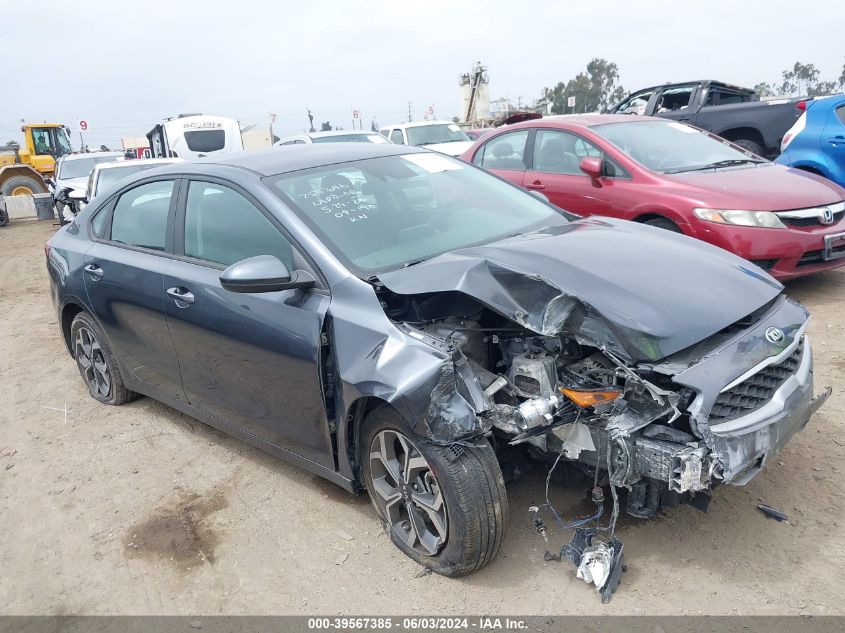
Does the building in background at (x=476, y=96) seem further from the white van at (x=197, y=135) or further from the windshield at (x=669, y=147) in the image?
the windshield at (x=669, y=147)

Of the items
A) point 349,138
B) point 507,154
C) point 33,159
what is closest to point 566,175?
point 507,154

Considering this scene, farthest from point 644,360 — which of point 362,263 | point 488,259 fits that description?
point 362,263

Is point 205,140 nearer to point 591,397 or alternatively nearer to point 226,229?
point 226,229

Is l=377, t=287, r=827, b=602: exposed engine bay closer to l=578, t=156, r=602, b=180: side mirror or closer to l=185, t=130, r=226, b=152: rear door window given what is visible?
l=578, t=156, r=602, b=180: side mirror

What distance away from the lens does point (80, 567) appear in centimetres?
317

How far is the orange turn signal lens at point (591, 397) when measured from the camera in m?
2.52

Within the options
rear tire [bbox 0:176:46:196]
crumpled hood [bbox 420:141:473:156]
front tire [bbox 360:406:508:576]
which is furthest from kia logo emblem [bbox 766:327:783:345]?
rear tire [bbox 0:176:46:196]

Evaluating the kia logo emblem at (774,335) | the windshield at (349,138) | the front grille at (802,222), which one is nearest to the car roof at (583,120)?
the front grille at (802,222)

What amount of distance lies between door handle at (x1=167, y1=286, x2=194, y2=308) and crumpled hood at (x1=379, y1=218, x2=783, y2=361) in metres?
1.21

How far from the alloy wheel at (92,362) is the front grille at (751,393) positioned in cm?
391

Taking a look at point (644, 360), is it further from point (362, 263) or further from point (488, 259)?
point (362, 263)

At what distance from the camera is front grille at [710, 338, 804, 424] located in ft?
7.99

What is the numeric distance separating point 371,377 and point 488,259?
69 cm

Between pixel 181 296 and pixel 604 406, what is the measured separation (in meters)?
2.24
